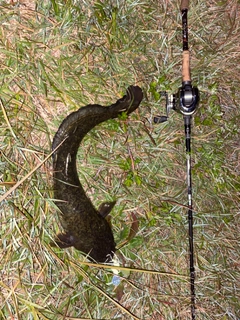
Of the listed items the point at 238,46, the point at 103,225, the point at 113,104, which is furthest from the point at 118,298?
the point at 238,46

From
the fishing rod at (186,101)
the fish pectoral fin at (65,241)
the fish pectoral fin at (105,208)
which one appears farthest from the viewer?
the fish pectoral fin at (105,208)

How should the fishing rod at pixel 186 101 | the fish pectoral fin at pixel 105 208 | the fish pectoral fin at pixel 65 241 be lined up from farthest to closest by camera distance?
1. the fish pectoral fin at pixel 105 208
2. the fish pectoral fin at pixel 65 241
3. the fishing rod at pixel 186 101

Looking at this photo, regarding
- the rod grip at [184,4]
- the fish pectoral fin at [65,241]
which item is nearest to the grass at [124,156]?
the fish pectoral fin at [65,241]

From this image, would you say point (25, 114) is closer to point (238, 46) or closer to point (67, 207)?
point (67, 207)

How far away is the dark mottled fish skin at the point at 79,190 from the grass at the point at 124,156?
0.37 ft

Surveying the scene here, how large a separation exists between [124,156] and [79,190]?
487mm

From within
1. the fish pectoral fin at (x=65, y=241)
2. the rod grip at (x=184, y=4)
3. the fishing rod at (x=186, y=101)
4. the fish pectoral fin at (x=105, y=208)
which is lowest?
the fish pectoral fin at (x=65, y=241)

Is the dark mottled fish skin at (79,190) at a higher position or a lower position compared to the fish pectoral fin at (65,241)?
higher

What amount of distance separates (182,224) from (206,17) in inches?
68.1

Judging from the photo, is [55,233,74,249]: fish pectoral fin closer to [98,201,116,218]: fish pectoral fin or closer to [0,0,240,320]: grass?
[0,0,240,320]: grass

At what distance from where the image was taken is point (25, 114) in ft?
7.94

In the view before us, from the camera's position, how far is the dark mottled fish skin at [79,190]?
2.34 m

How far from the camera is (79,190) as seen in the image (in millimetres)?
2420

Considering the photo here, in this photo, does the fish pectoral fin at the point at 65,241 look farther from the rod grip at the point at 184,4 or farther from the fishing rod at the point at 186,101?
the rod grip at the point at 184,4
